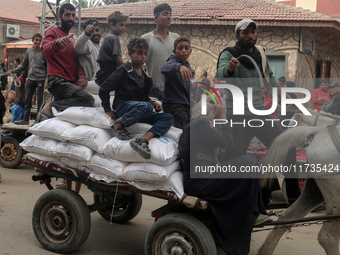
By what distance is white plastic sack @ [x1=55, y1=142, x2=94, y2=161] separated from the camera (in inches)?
164

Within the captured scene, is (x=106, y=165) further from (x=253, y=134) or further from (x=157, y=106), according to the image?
(x=253, y=134)

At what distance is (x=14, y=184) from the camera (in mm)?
7141

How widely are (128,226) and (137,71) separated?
2.05 meters

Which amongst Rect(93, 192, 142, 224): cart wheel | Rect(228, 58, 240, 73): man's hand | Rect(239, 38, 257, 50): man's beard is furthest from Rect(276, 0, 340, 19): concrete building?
Rect(228, 58, 240, 73): man's hand

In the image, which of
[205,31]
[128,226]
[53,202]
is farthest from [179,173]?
[205,31]

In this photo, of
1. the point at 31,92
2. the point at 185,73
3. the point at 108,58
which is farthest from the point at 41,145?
the point at 31,92

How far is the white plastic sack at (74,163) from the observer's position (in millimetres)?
4242

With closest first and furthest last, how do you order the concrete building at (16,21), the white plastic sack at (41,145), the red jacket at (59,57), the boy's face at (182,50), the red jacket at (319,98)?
the white plastic sack at (41,145) → the boy's face at (182,50) → the red jacket at (59,57) → the red jacket at (319,98) → the concrete building at (16,21)

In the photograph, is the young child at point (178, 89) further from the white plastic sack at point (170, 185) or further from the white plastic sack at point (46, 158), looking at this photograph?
the white plastic sack at point (46, 158)

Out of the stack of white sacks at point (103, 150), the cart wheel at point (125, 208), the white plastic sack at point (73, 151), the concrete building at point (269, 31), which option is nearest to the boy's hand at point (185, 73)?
the stack of white sacks at point (103, 150)

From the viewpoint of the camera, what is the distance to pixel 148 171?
152 inches

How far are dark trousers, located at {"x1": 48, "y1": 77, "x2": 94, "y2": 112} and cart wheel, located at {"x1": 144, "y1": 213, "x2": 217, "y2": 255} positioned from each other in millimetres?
1994

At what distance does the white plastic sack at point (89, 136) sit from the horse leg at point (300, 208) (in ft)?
6.30

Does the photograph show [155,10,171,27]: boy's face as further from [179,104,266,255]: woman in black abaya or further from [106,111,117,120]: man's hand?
[179,104,266,255]: woman in black abaya
